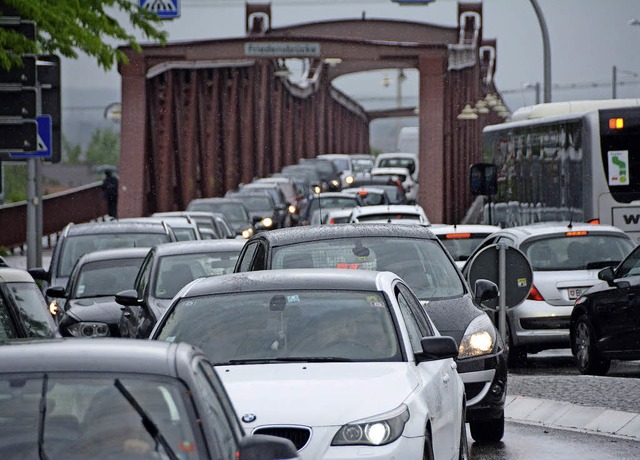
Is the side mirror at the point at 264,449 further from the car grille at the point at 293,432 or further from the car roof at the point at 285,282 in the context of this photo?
the car roof at the point at 285,282

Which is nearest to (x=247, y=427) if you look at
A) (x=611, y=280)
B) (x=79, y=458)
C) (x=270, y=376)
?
(x=270, y=376)

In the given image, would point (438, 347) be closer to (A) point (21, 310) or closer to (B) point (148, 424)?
(A) point (21, 310)

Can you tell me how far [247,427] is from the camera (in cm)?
743

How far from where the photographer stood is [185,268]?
16312 mm

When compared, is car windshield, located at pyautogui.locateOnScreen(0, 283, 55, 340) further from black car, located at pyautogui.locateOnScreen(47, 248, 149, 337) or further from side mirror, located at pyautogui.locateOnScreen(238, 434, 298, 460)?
black car, located at pyautogui.locateOnScreen(47, 248, 149, 337)

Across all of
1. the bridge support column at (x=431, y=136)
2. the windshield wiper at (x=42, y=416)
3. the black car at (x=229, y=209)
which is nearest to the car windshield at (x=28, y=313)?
the windshield wiper at (x=42, y=416)

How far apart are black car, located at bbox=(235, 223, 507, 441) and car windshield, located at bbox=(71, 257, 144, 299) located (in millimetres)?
5063

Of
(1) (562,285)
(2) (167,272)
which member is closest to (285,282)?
(2) (167,272)

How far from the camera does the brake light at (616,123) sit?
25.0 meters

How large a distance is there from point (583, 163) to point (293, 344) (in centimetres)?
1708

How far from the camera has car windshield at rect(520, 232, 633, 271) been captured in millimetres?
18203

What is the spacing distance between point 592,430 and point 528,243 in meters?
6.35

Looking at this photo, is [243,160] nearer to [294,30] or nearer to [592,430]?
[294,30]

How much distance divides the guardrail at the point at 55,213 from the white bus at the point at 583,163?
18991 mm
